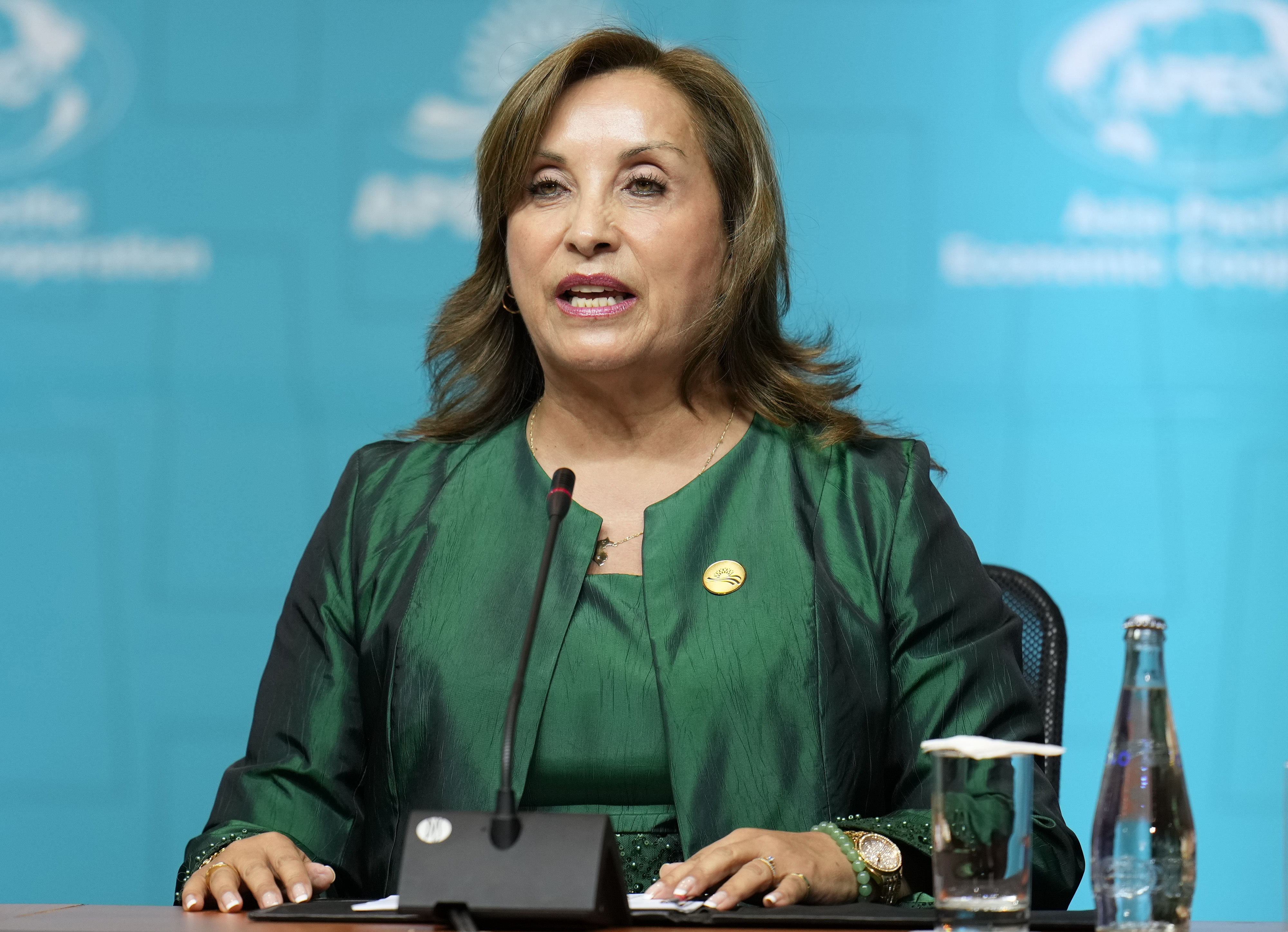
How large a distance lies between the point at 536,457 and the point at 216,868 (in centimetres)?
77

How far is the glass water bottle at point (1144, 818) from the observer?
1.19 metres

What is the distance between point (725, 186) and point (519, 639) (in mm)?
705

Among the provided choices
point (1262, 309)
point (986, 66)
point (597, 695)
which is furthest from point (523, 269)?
point (1262, 309)

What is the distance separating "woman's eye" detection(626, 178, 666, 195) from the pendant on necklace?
0.47 metres

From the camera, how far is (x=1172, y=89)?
3164 millimetres

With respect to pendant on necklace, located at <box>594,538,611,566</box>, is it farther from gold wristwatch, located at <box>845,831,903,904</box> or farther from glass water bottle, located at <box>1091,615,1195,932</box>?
glass water bottle, located at <box>1091,615,1195,932</box>

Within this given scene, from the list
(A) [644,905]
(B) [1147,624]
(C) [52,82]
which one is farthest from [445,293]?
(B) [1147,624]

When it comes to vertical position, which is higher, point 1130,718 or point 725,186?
point 725,186

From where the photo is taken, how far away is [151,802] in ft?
10.3

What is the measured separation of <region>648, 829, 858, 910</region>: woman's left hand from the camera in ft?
4.64

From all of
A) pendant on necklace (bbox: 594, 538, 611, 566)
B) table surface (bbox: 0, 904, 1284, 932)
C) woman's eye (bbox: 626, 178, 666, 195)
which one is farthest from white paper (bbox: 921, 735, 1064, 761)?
woman's eye (bbox: 626, 178, 666, 195)

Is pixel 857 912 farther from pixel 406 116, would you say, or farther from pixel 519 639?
pixel 406 116

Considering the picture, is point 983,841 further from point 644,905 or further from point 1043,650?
point 1043,650

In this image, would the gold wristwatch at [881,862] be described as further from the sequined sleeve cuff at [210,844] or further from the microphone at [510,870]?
the sequined sleeve cuff at [210,844]
